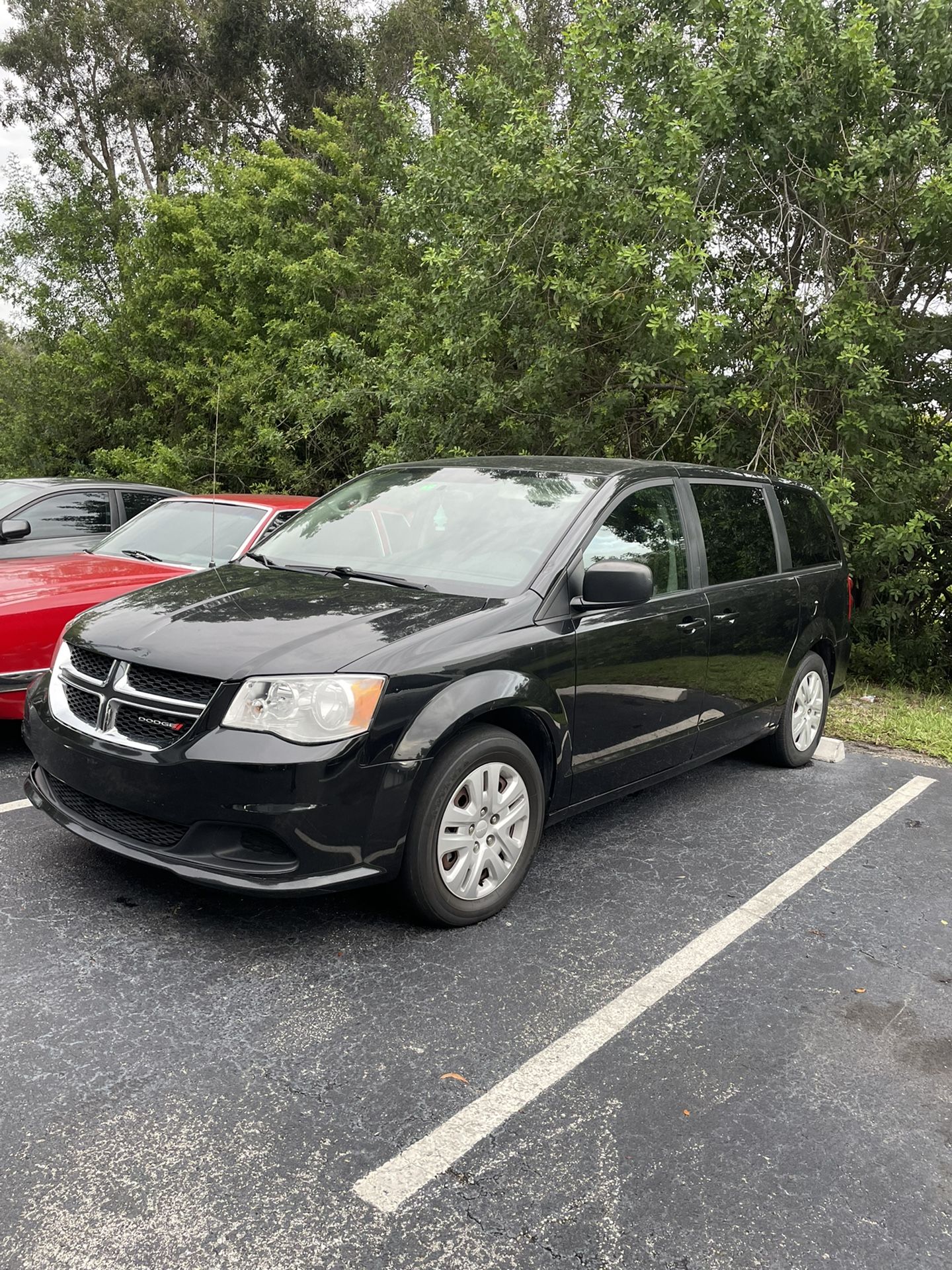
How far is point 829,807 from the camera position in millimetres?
5383

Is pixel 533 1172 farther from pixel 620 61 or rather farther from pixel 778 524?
pixel 620 61

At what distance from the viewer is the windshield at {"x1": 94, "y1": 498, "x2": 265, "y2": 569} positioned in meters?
6.66

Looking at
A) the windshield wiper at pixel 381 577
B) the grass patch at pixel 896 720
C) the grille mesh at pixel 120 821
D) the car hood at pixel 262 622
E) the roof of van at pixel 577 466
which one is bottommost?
the grass patch at pixel 896 720

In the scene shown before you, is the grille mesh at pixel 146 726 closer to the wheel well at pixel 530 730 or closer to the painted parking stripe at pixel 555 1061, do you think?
the wheel well at pixel 530 730

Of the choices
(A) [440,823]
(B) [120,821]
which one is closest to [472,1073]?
(A) [440,823]

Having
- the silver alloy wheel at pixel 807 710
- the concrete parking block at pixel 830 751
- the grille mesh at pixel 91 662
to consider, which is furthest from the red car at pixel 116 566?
the concrete parking block at pixel 830 751

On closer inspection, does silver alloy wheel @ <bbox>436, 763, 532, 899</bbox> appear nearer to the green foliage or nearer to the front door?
the front door

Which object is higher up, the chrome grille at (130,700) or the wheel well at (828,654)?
the chrome grille at (130,700)

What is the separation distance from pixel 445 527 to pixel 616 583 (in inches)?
36.4

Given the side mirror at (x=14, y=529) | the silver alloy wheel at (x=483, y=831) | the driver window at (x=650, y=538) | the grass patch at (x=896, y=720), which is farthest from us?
the side mirror at (x=14, y=529)

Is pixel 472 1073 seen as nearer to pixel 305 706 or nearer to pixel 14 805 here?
pixel 305 706

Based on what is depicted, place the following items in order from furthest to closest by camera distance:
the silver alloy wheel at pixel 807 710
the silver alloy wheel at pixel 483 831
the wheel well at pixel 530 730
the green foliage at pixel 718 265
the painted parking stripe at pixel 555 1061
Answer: the green foliage at pixel 718 265 → the silver alloy wheel at pixel 807 710 → the wheel well at pixel 530 730 → the silver alloy wheel at pixel 483 831 → the painted parking stripe at pixel 555 1061

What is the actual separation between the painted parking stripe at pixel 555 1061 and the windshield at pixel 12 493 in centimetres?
606

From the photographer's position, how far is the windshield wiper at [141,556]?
6.58 m
